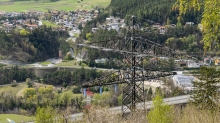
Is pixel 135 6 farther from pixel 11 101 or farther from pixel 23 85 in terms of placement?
pixel 11 101

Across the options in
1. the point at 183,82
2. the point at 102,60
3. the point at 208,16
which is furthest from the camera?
the point at 102,60

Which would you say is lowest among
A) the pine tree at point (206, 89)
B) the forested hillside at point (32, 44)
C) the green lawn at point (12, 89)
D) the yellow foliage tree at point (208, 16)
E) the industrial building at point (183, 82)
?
the green lawn at point (12, 89)

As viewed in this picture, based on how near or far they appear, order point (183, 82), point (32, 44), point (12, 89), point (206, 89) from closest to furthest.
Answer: point (206, 89) → point (183, 82) → point (12, 89) → point (32, 44)

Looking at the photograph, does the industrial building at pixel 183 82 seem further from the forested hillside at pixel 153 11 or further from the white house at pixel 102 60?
the forested hillside at pixel 153 11

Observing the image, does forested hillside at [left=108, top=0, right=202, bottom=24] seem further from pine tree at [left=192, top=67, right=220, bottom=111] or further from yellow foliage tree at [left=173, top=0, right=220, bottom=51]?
yellow foliage tree at [left=173, top=0, right=220, bottom=51]

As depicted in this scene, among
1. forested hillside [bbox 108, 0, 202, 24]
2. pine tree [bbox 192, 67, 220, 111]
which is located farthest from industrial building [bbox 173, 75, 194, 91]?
pine tree [bbox 192, 67, 220, 111]

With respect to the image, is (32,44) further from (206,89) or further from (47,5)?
(47,5)

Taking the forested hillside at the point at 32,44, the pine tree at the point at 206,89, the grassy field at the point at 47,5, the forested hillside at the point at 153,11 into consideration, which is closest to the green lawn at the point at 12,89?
the forested hillside at the point at 32,44

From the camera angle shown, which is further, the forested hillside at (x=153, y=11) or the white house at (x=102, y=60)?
the forested hillside at (x=153, y=11)

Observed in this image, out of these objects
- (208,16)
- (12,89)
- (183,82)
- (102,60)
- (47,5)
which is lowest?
(12,89)

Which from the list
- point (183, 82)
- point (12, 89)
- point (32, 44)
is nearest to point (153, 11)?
point (32, 44)
